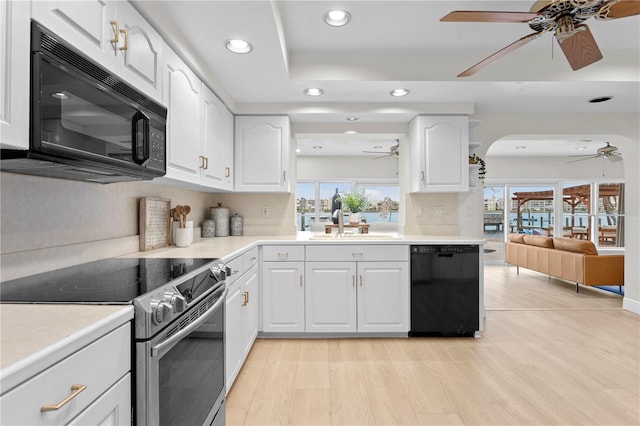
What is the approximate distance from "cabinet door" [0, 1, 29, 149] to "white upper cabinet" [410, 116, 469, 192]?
298 centimetres

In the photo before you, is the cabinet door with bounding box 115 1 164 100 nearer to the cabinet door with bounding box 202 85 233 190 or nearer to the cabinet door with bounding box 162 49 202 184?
the cabinet door with bounding box 162 49 202 184

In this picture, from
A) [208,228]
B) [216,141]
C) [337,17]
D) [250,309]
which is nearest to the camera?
[337,17]

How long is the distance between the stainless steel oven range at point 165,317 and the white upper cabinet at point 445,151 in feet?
7.57

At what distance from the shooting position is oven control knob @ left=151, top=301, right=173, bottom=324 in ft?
3.42

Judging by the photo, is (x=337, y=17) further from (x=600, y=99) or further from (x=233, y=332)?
(x=600, y=99)

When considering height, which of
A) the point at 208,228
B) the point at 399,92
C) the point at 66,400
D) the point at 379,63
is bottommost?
the point at 66,400

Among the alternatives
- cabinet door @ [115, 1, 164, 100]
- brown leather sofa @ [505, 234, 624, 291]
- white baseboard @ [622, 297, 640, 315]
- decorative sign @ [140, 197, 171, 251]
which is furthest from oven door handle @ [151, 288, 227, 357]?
brown leather sofa @ [505, 234, 624, 291]

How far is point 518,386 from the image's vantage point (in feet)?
7.18

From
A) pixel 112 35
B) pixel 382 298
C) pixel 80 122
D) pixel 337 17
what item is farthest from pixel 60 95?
pixel 382 298

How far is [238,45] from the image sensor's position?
2137 millimetres

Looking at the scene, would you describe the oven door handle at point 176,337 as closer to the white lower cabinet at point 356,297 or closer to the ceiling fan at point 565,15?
the white lower cabinet at point 356,297

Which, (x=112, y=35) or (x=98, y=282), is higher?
(x=112, y=35)

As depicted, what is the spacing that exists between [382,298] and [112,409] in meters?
2.37

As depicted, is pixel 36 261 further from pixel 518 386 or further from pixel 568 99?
pixel 568 99
